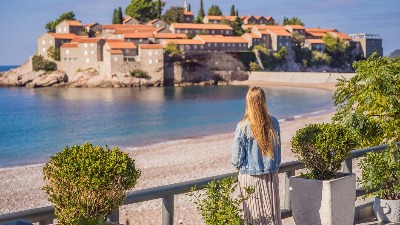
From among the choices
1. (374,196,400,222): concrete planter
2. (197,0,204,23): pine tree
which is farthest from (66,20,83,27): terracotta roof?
(374,196,400,222): concrete planter

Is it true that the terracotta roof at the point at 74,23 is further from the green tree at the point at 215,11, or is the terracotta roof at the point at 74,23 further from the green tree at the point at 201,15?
the green tree at the point at 215,11

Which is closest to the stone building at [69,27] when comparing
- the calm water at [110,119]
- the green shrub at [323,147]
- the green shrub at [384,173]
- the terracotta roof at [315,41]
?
the calm water at [110,119]

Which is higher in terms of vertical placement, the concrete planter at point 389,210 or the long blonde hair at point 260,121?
the long blonde hair at point 260,121

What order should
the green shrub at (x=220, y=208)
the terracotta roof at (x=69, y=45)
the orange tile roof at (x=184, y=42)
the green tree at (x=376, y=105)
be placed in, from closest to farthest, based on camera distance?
the green shrub at (x=220, y=208), the green tree at (x=376, y=105), the terracotta roof at (x=69, y=45), the orange tile roof at (x=184, y=42)

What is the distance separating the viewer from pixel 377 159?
6.65 meters

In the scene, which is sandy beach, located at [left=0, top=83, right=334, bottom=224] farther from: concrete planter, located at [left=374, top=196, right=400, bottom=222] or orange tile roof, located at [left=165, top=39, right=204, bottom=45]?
orange tile roof, located at [left=165, top=39, right=204, bottom=45]

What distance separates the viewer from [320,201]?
5.65m

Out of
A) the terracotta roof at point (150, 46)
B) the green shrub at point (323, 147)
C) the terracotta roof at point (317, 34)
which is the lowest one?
the green shrub at point (323, 147)

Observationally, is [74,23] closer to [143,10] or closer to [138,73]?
[143,10]

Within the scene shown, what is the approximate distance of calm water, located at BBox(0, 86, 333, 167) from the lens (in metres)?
34.4

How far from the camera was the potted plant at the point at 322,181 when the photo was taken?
561 centimetres

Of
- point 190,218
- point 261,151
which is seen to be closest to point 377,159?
point 261,151

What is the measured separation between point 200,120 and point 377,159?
129 feet

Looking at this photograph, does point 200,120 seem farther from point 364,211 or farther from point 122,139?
point 364,211
